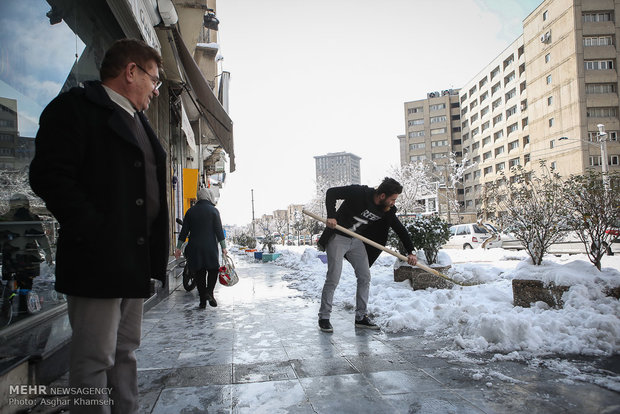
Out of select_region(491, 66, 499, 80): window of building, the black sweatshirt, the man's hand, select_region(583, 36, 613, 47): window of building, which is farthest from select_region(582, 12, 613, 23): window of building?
the man's hand

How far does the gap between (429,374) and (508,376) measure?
1.81 feet

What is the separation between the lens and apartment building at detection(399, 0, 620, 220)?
4519cm

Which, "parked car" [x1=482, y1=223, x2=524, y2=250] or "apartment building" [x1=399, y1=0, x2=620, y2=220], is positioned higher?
"apartment building" [x1=399, y1=0, x2=620, y2=220]

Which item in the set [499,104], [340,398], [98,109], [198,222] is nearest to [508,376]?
[340,398]

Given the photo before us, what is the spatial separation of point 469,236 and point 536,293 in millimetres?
20697

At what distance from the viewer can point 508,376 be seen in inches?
112

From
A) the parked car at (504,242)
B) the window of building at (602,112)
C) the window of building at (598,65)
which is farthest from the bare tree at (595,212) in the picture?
the window of building at (598,65)

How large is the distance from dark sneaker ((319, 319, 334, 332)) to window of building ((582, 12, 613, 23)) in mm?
56708

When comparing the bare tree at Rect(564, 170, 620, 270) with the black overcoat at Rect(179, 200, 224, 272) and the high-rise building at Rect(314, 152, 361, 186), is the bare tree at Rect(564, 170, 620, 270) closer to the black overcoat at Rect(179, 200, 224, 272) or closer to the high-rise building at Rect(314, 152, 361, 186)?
the black overcoat at Rect(179, 200, 224, 272)

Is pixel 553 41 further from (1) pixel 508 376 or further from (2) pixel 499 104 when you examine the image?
(1) pixel 508 376

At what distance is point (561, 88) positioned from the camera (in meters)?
47.3

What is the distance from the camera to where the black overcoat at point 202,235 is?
5930 mm

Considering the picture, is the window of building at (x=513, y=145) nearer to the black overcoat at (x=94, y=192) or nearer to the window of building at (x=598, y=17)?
the window of building at (x=598, y=17)

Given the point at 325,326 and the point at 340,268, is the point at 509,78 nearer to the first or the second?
the point at 340,268
